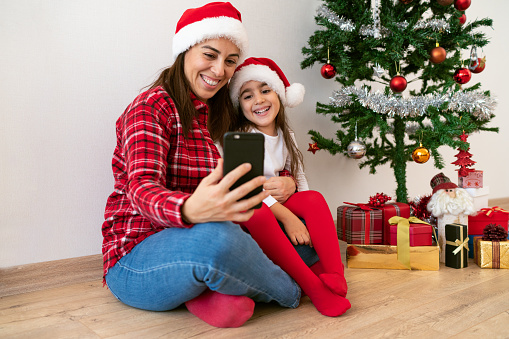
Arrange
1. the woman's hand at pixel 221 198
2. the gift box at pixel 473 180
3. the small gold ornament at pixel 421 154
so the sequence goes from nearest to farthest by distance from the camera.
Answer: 1. the woman's hand at pixel 221 198
2. the small gold ornament at pixel 421 154
3. the gift box at pixel 473 180

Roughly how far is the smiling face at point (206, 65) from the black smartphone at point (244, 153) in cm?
44

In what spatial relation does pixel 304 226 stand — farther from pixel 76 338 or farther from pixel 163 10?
pixel 163 10

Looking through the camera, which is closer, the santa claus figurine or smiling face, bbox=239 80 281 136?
smiling face, bbox=239 80 281 136

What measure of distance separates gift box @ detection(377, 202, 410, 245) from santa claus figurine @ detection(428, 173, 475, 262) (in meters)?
0.11

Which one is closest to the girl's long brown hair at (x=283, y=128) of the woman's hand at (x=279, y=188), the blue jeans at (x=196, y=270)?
the woman's hand at (x=279, y=188)

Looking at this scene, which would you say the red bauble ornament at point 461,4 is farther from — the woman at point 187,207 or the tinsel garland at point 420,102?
the woman at point 187,207

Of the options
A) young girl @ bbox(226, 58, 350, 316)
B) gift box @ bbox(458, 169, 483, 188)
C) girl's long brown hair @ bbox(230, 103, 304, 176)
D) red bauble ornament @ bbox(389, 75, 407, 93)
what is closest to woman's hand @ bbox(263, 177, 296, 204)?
young girl @ bbox(226, 58, 350, 316)

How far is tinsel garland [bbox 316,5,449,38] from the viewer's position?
1774 mm

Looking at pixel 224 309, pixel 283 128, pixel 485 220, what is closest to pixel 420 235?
pixel 485 220

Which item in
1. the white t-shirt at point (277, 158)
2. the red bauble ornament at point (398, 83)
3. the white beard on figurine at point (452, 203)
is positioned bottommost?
the white beard on figurine at point (452, 203)

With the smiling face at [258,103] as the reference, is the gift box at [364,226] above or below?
below

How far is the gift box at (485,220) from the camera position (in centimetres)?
179

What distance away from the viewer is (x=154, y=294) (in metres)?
1.07

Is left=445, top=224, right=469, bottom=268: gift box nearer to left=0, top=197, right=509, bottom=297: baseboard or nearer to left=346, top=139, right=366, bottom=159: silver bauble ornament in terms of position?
left=346, top=139, right=366, bottom=159: silver bauble ornament
